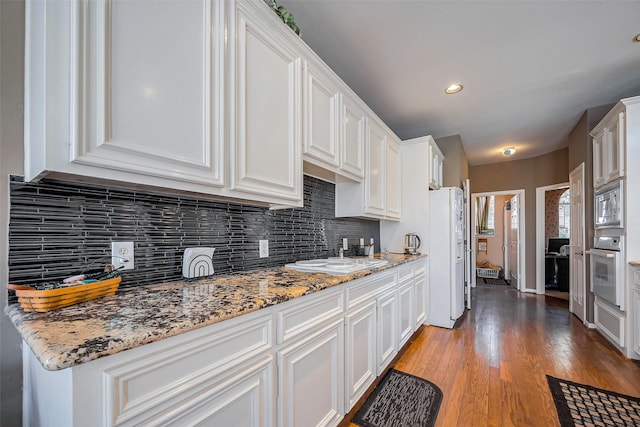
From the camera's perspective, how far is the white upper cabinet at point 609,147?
259 cm

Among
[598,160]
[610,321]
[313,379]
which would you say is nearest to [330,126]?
[313,379]

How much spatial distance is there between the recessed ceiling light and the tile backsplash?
7.18ft

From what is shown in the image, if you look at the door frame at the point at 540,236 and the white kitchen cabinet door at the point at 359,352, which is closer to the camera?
the white kitchen cabinet door at the point at 359,352

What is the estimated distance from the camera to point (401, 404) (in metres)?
1.77

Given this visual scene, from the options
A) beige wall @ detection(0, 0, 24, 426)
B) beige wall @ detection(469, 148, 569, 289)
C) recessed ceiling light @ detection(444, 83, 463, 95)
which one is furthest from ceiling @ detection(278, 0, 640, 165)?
beige wall @ detection(469, 148, 569, 289)

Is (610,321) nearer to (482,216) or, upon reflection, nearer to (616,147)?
(616,147)

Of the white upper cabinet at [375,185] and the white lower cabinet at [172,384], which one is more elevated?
the white upper cabinet at [375,185]

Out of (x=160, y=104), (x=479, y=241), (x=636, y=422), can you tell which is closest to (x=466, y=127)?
(x=636, y=422)

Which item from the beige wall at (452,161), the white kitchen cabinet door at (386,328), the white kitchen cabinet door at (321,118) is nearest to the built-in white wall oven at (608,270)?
the beige wall at (452,161)

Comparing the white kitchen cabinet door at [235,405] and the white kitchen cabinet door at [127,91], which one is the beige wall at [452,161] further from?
the white kitchen cabinet door at [235,405]

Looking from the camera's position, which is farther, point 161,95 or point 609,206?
point 609,206

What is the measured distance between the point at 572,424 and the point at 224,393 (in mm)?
2046

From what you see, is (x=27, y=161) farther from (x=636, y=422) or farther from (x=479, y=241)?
(x=479, y=241)

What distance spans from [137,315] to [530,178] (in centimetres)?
656
